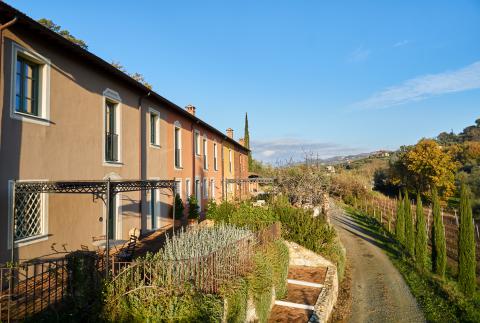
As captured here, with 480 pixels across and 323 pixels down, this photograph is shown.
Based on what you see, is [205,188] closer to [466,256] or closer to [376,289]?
[376,289]

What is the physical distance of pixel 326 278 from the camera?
426 inches

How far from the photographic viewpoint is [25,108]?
22.9 ft

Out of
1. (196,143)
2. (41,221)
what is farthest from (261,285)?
(196,143)

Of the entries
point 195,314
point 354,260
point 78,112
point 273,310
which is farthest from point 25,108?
point 354,260

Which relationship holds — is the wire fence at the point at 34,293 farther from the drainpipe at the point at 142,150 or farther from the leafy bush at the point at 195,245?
the drainpipe at the point at 142,150

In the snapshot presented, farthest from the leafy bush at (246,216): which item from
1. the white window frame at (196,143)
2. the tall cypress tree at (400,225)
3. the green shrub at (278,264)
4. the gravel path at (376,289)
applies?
the tall cypress tree at (400,225)

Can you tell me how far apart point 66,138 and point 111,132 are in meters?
2.29

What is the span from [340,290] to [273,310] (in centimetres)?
455

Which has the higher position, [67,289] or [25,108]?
[25,108]

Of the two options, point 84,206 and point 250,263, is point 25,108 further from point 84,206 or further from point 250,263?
point 250,263

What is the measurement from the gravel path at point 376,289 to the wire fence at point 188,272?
18.9ft

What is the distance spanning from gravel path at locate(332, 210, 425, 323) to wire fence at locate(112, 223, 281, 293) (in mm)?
5747

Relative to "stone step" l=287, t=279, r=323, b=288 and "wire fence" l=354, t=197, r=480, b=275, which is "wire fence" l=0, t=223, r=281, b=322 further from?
"wire fence" l=354, t=197, r=480, b=275

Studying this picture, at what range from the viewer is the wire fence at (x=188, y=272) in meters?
4.96
